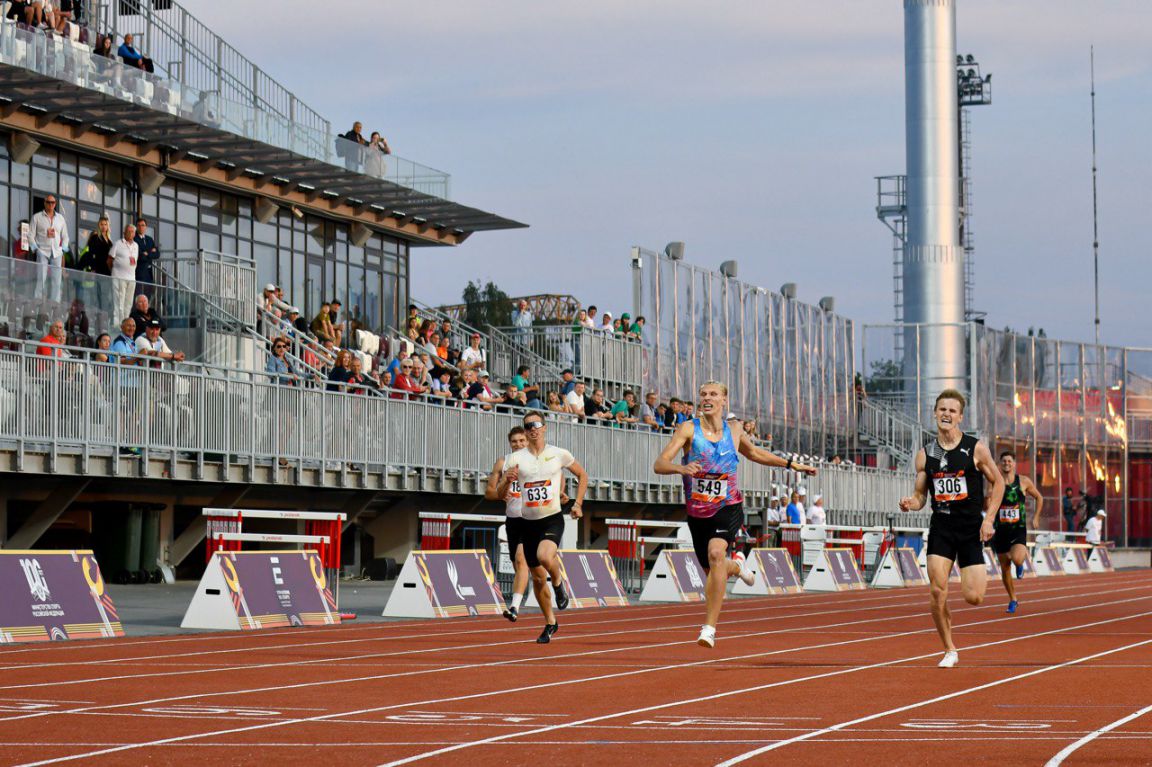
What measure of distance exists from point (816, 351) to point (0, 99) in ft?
109

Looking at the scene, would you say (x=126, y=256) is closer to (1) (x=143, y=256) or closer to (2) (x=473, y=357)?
(1) (x=143, y=256)

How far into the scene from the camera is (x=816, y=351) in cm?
6019

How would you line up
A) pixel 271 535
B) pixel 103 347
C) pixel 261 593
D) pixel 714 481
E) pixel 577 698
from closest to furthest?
pixel 577 698, pixel 714 481, pixel 271 535, pixel 261 593, pixel 103 347

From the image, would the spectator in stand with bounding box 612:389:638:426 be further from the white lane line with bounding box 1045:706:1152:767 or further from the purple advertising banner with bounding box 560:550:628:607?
the white lane line with bounding box 1045:706:1152:767

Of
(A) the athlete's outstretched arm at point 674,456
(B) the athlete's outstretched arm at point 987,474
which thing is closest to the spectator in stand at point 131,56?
(A) the athlete's outstretched arm at point 674,456

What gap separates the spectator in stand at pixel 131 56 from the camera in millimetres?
34250

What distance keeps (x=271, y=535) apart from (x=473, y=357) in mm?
19034

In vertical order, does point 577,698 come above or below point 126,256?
below

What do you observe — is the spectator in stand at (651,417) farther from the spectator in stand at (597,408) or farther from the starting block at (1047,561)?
the starting block at (1047,561)

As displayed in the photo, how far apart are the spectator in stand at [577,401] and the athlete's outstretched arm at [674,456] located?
20.6 meters

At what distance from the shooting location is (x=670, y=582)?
2889 cm

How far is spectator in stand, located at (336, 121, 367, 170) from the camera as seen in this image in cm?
4050

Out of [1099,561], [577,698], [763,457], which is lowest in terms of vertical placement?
[1099,561]

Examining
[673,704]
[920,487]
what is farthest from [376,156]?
[673,704]
